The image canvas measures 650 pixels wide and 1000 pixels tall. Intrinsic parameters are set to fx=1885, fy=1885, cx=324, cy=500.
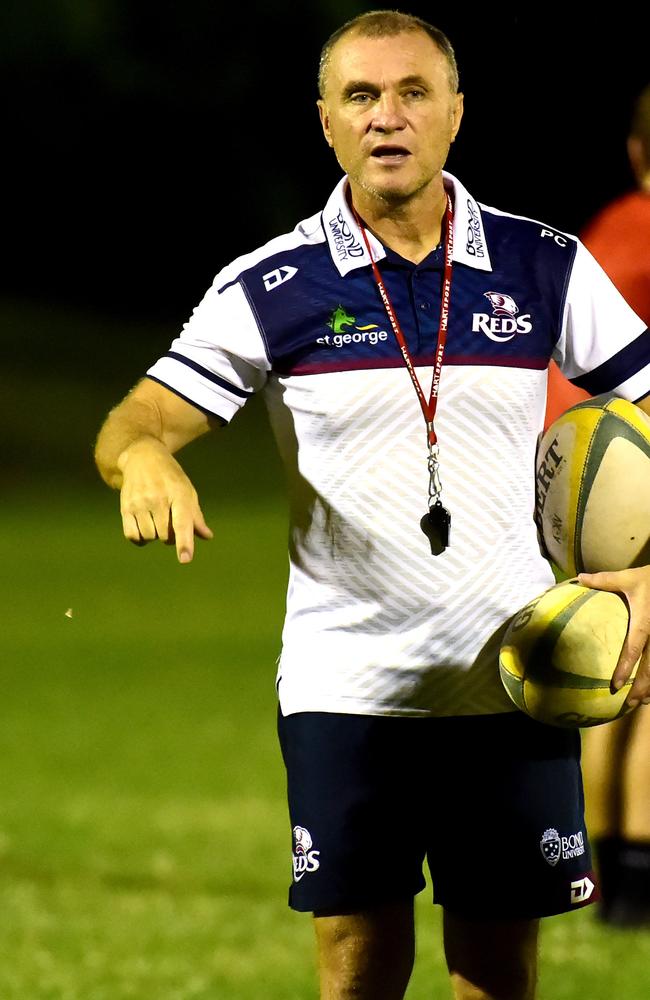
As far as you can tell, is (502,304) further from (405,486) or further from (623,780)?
(623,780)

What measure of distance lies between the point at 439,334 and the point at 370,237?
0.83 ft

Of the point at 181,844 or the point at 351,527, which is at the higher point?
the point at 351,527

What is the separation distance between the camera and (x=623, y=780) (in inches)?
226

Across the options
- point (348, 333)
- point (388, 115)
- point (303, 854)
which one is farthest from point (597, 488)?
point (303, 854)

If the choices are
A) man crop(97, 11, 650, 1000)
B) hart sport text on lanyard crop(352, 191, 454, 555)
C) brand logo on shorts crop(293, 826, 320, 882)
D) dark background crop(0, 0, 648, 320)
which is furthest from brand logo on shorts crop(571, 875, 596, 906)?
dark background crop(0, 0, 648, 320)

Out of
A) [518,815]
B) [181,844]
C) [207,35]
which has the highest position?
[207,35]

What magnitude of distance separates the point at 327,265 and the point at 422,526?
55 cm

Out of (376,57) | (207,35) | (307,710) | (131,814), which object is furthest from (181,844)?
(207,35)

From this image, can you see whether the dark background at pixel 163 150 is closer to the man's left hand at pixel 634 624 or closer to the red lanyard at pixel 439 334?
the red lanyard at pixel 439 334

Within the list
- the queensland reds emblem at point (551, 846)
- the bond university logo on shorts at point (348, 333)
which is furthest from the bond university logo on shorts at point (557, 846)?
the bond university logo on shorts at point (348, 333)

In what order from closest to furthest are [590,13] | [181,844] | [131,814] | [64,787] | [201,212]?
[181,844]
[131,814]
[64,787]
[590,13]
[201,212]

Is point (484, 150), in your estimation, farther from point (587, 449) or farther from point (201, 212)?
point (587, 449)

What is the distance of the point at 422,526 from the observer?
363cm

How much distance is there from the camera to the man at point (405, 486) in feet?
11.9
